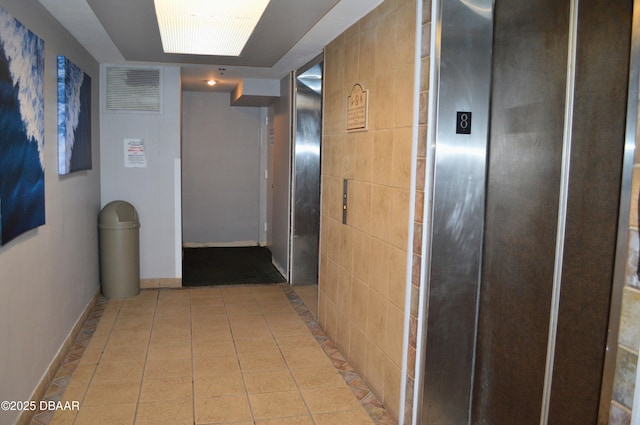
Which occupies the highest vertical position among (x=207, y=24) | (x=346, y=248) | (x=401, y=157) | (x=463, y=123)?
(x=207, y=24)

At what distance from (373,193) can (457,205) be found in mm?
732

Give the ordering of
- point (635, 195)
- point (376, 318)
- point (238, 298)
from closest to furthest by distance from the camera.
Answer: point (635, 195) < point (376, 318) < point (238, 298)

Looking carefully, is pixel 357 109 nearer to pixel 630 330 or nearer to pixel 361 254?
pixel 361 254

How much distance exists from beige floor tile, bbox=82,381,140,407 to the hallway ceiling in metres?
2.33

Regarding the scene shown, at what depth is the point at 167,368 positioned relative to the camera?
3.46m

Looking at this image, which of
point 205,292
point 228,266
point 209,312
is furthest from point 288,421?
point 228,266

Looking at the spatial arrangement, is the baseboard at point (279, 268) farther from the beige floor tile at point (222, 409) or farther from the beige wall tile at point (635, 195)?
the beige wall tile at point (635, 195)

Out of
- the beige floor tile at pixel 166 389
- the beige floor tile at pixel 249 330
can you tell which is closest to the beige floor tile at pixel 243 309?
the beige floor tile at pixel 249 330

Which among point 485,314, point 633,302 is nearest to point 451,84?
point 485,314

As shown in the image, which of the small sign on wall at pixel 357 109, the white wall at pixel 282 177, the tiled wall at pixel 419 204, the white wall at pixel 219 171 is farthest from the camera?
the white wall at pixel 219 171

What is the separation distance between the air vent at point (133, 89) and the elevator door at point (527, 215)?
3777 mm

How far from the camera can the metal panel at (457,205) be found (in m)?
2.36

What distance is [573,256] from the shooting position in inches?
75.0

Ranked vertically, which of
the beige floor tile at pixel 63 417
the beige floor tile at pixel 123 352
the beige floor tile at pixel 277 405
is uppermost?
the beige floor tile at pixel 123 352
